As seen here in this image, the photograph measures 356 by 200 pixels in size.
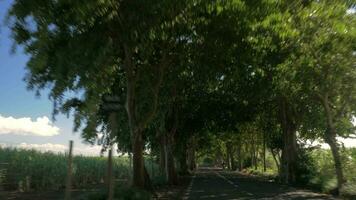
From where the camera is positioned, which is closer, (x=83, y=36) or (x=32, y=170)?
(x=83, y=36)

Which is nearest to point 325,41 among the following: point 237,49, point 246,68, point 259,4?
point 246,68

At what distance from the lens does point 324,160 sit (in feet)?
134

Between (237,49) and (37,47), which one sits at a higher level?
(237,49)

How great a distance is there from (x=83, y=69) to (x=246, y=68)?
Answer: 9703mm

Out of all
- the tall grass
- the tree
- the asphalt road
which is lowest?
the asphalt road

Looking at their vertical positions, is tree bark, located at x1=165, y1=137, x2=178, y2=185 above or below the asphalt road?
above

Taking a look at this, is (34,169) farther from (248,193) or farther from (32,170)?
(248,193)

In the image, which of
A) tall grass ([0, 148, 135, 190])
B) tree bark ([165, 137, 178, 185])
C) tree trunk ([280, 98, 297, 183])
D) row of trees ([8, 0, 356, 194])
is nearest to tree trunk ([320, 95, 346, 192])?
row of trees ([8, 0, 356, 194])

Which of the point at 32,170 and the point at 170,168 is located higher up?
the point at 170,168

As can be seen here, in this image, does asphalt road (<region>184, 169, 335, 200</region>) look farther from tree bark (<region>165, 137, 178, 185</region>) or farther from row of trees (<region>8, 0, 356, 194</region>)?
row of trees (<region>8, 0, 356, 194</region>)

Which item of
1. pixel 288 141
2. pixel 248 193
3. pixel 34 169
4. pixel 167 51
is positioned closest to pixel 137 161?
pixel 167 51

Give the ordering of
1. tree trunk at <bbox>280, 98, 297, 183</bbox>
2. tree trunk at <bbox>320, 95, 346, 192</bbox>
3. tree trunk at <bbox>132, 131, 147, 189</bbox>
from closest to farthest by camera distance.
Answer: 1. tree trunk at <bbox>132, 131, 147, 189</bbox>
2. tree trunk at <bbox>320, 95, 346, 192</bbox>
3. tree trunk at <bbox>280, 98, 297, 183</bbox>

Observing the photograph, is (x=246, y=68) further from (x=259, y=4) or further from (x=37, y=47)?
(x=37, y=47)

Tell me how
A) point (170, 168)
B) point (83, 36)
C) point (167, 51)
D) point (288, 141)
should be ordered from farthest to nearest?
point (288, 141) < point (170, 168) < point (167, 51) < point (83, 36)
